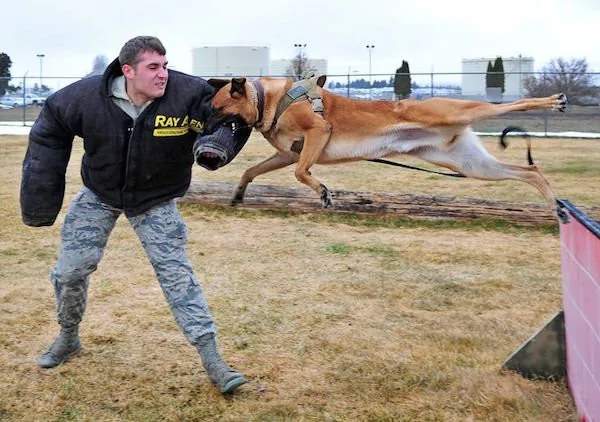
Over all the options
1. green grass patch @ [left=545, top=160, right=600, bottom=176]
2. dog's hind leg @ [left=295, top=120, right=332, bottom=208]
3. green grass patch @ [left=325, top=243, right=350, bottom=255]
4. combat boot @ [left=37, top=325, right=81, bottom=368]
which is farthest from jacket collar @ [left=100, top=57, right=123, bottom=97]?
green grass patch @ [left=545, top=160, right=600, bottom=176]

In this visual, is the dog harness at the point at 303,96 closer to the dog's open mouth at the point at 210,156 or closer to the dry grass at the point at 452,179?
the dog's open mouth at the point at 210,156

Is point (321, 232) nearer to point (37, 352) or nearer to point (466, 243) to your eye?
point (466, 243)

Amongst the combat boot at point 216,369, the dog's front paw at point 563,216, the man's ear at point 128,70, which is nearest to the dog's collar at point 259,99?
the man's ear at point 128,70

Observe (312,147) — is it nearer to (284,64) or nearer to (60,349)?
(60,349)

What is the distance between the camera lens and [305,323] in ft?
16.5

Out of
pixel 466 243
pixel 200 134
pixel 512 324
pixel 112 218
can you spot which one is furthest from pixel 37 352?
pixel 466 243

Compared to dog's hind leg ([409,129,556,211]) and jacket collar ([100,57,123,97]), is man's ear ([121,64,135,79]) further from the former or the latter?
dog's hind leg ([409,129,556,211])

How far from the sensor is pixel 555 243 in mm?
7574

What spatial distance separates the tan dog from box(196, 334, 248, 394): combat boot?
2.00 m

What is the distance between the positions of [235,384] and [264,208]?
5.36m

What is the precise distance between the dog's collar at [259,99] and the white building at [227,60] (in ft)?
119

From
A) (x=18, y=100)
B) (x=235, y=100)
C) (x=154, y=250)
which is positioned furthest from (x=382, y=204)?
(x=18, y=100)

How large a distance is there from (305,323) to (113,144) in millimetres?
2066

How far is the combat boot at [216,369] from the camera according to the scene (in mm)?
3785
